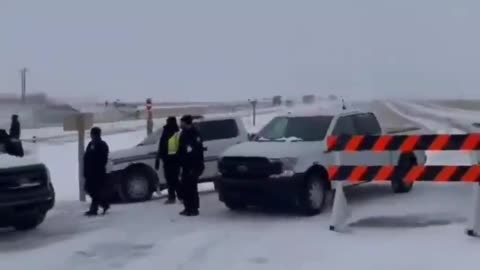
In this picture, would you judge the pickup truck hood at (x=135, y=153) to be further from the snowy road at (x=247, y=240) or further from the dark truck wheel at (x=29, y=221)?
the dark truck wheel at (x=29, y=221)

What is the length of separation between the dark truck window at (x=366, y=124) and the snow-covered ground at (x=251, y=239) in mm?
1211

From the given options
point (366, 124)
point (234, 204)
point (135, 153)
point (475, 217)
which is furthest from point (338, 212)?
point (135, 153)

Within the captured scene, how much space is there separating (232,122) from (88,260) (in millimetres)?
7980

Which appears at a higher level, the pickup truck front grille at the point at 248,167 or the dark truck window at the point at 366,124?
the dark truck window at the point at 366,124

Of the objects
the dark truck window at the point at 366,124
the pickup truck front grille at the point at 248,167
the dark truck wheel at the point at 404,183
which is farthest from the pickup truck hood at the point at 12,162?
the dark truck wheel at the point at 404,183

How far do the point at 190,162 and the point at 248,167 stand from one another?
0.94 m

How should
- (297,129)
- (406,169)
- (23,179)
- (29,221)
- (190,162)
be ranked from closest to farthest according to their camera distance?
(406,169), (23,179), (29,221), (190,162), (297,129)

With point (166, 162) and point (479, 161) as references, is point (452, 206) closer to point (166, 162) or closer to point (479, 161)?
point (479, 161)

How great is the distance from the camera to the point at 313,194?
12500 mm

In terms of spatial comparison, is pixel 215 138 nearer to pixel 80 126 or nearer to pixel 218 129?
pixel 218 129

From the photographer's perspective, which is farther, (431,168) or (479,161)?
(479,161)

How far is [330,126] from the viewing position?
13594 millimetres

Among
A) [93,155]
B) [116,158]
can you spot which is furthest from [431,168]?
[116,158]

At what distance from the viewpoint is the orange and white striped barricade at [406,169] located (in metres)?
10.2
